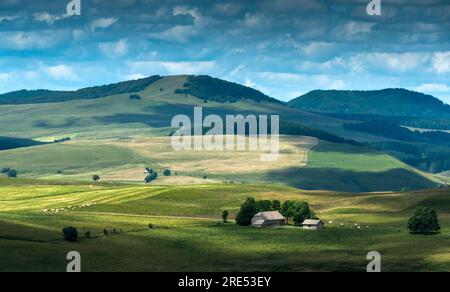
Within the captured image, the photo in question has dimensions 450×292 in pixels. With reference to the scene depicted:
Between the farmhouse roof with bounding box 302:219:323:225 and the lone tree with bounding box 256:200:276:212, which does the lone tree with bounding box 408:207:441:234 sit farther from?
the lone tree with bounding box 256:200:276:212

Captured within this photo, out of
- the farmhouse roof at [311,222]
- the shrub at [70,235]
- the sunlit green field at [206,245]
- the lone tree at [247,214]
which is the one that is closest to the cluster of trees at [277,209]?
the lone tree at [247,214]

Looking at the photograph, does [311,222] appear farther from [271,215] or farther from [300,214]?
[271,215]

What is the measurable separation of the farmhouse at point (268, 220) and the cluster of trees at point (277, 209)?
81.7 inches

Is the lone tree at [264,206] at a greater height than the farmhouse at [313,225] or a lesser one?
greater

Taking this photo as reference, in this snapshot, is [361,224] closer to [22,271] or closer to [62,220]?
[62,220]

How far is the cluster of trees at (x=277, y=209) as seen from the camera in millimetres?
173500

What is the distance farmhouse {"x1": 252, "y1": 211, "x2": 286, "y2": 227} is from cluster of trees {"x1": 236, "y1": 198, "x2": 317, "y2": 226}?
2.08 meters

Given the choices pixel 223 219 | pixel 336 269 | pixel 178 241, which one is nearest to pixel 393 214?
pixel 223 219

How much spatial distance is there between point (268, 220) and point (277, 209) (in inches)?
369

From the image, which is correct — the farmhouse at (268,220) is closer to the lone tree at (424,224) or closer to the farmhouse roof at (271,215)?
the farmhouse roof at (271,215)
